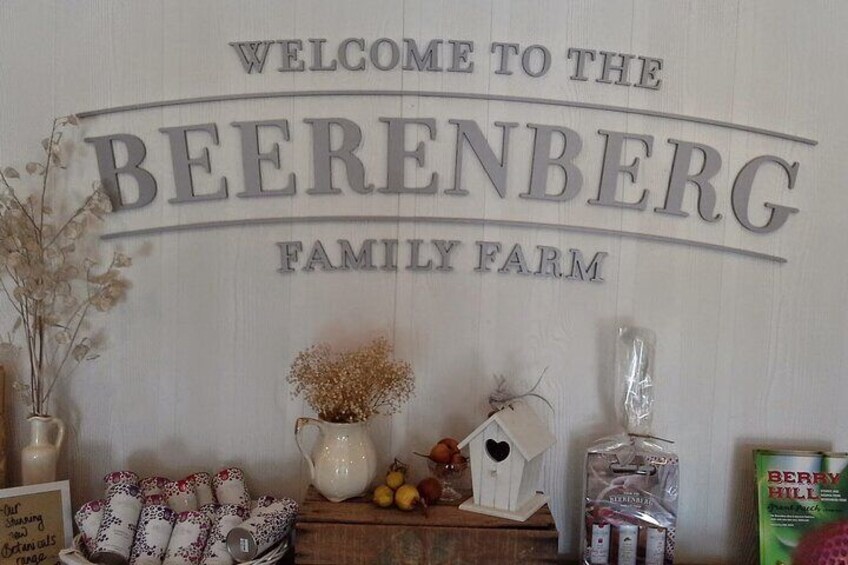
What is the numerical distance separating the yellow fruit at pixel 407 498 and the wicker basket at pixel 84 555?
250 millimetres

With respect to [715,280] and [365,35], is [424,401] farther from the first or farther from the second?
[365,35]

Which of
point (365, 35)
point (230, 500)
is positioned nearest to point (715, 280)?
point (365, 35)

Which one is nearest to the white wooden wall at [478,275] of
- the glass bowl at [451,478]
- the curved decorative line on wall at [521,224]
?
the curved decorative line on wall at [521,224]

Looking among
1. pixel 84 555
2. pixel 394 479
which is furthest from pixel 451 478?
pixel 84 555

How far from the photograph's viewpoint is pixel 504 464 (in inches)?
64.7

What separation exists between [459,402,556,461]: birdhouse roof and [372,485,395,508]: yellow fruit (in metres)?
0.17

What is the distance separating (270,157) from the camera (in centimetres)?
181

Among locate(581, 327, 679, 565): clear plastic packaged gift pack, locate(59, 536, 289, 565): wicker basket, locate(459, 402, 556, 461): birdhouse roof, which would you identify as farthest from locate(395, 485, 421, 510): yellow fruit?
locate(581, 327, 679, 565): clear plastic packaged gift pack

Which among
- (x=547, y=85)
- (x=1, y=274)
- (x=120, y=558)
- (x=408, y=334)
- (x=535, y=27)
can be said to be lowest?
(x=120, y=558)

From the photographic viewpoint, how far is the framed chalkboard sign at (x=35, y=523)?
1.66 m

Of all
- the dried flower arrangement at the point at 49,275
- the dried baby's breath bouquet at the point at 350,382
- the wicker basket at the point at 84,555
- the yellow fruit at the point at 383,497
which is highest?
the dried flower arrangement at the point at 49,275

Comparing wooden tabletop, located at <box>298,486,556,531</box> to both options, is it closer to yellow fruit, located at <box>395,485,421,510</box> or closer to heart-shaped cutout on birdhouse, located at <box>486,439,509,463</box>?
yellow fruit, located at <box>395,485,421,510</box>

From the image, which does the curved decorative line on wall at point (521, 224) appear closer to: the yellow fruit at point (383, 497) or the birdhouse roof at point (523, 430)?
the birdhouse roof at point (523, 430)

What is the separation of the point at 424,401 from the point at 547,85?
751 mm
